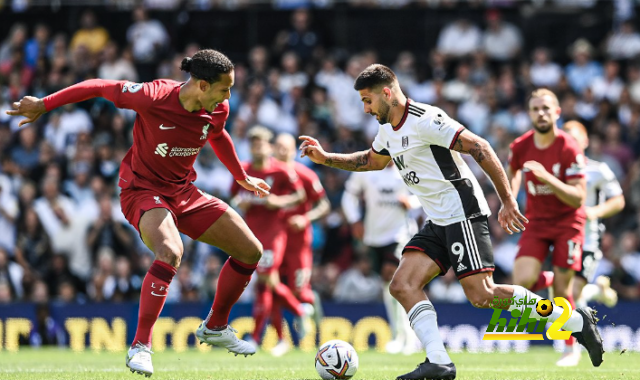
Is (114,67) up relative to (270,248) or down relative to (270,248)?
up

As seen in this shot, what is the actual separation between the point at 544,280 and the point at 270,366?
3.09 m

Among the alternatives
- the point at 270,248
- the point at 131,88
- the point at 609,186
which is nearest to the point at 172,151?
the point at 131,88

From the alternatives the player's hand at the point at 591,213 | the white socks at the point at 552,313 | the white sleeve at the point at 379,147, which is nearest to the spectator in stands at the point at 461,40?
the player's hand at the point at 591,213

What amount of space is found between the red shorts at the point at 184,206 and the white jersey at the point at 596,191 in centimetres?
474

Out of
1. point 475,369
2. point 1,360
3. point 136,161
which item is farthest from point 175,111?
point 1,360

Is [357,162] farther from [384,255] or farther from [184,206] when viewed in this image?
[384,255]

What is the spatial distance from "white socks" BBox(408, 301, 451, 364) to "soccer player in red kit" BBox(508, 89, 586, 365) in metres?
2.76

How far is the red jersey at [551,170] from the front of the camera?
32.7 feet

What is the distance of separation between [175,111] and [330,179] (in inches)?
348

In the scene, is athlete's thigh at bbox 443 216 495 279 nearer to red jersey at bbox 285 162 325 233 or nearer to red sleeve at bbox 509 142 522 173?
red sleeve at bbox 509 142 522 173

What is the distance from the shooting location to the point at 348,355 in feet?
25.4

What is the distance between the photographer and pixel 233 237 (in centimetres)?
838

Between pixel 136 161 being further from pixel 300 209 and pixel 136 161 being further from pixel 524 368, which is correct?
pixel 300 209

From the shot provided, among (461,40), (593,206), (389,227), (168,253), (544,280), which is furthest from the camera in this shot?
(461,40)
